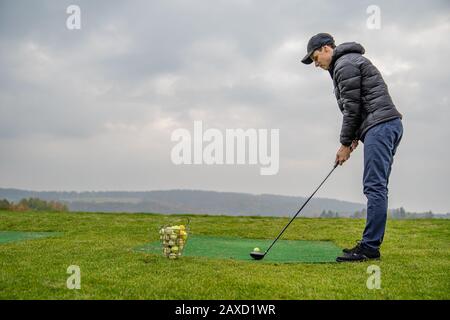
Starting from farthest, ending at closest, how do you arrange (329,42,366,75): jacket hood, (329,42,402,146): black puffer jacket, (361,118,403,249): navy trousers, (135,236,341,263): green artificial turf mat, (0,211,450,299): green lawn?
(135,236,341,263): green artificial turf mat → (329,42,366,75): jacket hood → (329,42,402,146): black puffer jacket → (361,118,403,249): navy trousers → (0,211,450,299): green lawn

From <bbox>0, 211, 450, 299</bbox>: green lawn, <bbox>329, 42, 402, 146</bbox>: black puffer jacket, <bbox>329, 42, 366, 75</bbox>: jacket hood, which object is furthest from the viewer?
<bbox>329, 42, 366, 75</bbox>: jacket hood

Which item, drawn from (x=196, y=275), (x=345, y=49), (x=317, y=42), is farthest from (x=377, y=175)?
(x=196, y=275)

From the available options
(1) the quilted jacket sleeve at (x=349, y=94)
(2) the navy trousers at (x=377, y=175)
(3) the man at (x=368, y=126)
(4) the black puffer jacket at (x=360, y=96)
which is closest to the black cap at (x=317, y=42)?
(3) the man at (x=368, y=126)

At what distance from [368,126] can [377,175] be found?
0.62 m

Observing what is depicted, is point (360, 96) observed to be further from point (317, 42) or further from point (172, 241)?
point (172, 241)

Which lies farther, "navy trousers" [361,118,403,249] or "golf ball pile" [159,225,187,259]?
"golf ball pile" [159,225,187,259]

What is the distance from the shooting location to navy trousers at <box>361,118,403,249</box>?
18.9 ft

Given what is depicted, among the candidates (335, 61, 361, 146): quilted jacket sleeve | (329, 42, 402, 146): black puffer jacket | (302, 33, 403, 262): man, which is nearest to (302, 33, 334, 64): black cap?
(302, 33, 403, 262): man

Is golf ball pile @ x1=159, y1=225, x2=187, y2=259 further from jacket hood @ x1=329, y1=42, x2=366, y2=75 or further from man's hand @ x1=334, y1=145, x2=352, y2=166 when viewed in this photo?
jacket hood @ x1=329, y1=42, x2=366, y2=75

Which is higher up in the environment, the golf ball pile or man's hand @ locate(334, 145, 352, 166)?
man's hand @ locate(334, 145, 352, 166)

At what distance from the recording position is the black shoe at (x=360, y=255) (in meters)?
5.82

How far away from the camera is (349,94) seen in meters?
5.93

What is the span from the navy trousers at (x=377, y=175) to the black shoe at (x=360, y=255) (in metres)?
0.06
